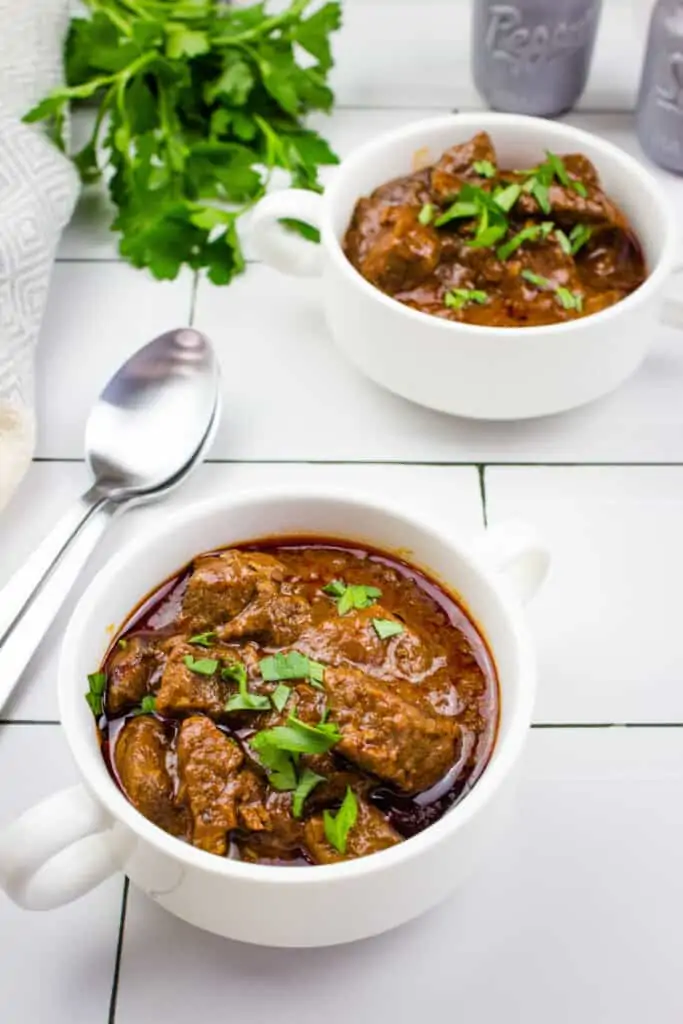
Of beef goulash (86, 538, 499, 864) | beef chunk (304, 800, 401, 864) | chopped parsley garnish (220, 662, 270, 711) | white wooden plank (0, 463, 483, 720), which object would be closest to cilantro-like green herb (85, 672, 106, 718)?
beef goulash (86, 538, 499, 864)

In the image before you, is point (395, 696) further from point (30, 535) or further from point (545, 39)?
point (545, 39)

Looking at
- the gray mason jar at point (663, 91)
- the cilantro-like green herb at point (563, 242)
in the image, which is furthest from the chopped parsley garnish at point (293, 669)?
the gray mason jar at point (663, 91)

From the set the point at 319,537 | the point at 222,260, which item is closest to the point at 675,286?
the point at 222,260

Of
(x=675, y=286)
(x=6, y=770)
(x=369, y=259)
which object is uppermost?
(x=369, y=259)

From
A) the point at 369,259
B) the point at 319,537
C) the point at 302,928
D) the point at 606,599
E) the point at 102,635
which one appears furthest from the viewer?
the point at 369,259

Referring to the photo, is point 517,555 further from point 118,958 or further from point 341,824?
point 118,958
